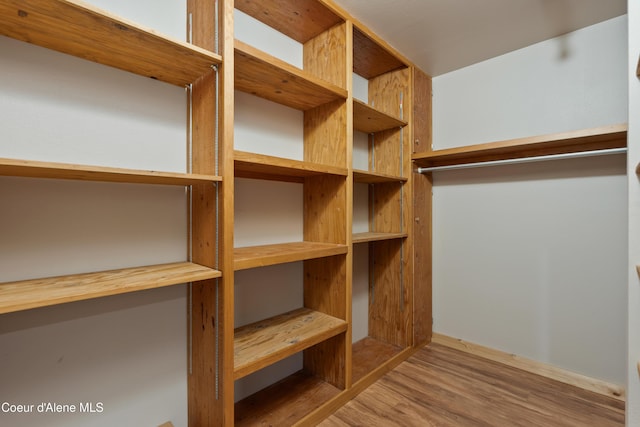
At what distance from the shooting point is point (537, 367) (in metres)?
2.01

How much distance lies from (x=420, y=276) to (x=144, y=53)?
2253 millimetres

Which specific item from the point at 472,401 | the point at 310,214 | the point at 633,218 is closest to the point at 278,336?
the point at 310,214

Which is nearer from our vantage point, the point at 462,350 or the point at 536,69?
the point at 536,69

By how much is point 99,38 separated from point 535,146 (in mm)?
2352

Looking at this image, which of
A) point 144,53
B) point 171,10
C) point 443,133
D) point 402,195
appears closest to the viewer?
point 144,53

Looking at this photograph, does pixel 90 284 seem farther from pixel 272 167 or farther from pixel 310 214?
pixel 310 214

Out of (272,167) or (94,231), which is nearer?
(94,231)

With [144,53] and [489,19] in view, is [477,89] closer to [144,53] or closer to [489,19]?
[489,19]

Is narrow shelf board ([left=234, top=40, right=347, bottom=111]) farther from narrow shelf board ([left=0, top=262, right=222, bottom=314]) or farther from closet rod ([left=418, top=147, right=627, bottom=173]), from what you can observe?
closet rod ([left=418, top=147, right=627, bottom=173])

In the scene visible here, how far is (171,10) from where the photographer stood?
1303 mm

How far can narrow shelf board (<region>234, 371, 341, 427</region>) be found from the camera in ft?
4.81

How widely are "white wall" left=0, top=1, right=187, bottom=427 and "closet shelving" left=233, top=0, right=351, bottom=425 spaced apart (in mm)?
342

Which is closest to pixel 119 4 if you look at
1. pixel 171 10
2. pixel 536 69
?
pixel 171 10

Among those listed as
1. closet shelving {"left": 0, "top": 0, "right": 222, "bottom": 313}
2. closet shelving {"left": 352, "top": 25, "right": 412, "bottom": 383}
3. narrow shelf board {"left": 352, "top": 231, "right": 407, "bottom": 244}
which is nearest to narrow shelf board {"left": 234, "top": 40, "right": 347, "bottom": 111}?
closet shelving {"left": 0, "top": 0, "right": 222, "bottom": 313}
